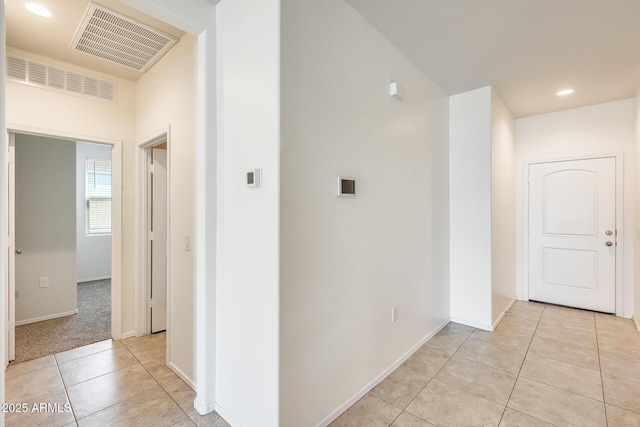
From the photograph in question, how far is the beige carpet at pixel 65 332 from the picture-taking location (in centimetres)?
287

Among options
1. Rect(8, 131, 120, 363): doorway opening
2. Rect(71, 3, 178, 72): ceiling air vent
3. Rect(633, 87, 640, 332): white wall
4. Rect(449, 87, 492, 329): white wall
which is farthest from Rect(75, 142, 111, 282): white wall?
Rect(633, 87, 640, 332): white wall

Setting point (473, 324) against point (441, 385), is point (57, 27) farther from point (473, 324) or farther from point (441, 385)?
point (473, 324)

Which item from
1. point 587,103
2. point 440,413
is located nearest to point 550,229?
point 587,103

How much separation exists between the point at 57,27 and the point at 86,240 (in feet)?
15.0

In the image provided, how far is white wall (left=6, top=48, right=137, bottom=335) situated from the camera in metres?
2.60

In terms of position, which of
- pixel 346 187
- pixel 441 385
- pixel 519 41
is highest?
pixel 519 41

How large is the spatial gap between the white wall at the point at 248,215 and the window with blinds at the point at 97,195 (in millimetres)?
5135

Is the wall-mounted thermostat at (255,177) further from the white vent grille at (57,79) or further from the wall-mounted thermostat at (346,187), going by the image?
the white vent grille at (57,79)

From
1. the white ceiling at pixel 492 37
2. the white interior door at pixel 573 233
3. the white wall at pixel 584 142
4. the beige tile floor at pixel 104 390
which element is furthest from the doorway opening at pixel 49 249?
the white interior door at pixel 573 233

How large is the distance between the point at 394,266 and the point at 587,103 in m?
3.59

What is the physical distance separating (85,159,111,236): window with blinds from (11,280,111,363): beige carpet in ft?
6.29

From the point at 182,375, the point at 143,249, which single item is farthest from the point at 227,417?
the point at 143,249

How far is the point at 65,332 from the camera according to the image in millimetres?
3295

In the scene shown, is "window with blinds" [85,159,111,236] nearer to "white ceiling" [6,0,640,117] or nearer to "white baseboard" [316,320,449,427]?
"white ceiling" [6,0,640,117]
